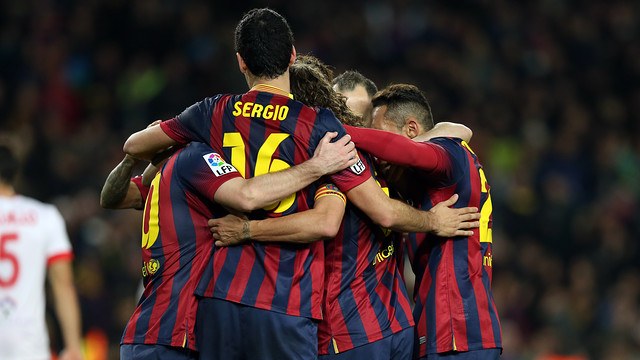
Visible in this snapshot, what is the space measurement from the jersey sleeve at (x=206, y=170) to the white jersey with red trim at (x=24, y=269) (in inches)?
74.6

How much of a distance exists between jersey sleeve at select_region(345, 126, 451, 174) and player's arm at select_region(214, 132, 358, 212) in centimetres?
29

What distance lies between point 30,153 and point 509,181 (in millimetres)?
6543

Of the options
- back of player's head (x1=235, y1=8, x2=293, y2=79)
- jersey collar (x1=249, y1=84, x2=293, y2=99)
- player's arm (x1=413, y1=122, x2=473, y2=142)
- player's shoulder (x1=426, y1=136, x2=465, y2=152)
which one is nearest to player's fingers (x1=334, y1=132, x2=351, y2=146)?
jersey collar (x1=249, y1=84, x2=293, y2=99)

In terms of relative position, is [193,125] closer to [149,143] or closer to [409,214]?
[149,143]

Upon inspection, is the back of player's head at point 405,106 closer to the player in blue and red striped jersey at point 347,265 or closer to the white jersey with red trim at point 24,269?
the player in blue and red striped jersey at point 347,265

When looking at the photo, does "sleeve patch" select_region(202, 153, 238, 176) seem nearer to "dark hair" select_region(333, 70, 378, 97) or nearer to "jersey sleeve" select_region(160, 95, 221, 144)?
"jersey sleeve" select_region(160, 95, 221, 144)

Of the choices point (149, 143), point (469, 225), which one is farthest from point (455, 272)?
point (149, 143)

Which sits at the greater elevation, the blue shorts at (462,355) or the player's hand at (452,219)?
the player's hand at (452,219)

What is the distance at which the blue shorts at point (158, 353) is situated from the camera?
427 centimetres

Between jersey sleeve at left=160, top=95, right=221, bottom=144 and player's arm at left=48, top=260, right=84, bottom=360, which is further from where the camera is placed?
player's arm at left=48, top=260, right=84, bottom=360

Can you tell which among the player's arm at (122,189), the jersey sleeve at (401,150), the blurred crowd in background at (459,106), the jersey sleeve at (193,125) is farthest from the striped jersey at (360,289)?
the blurred crowd in background at (459,106)

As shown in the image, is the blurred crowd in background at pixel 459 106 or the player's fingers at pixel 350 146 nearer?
the player's fingers at pixel 350 146

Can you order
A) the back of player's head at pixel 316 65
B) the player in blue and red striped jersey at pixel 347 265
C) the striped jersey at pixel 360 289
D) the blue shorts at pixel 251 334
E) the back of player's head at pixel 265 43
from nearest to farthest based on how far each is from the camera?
1. the blue shorts at pixel 251 334
2. the player in blue and red striped jersey at pixel 347 265
3. the back of player's head at pixel 265 43
4. the striped jersey at pixel 360 289
5. the back of player's head at pixel 316 65

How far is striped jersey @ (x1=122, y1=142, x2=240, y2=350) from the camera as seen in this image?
4.26 metres
